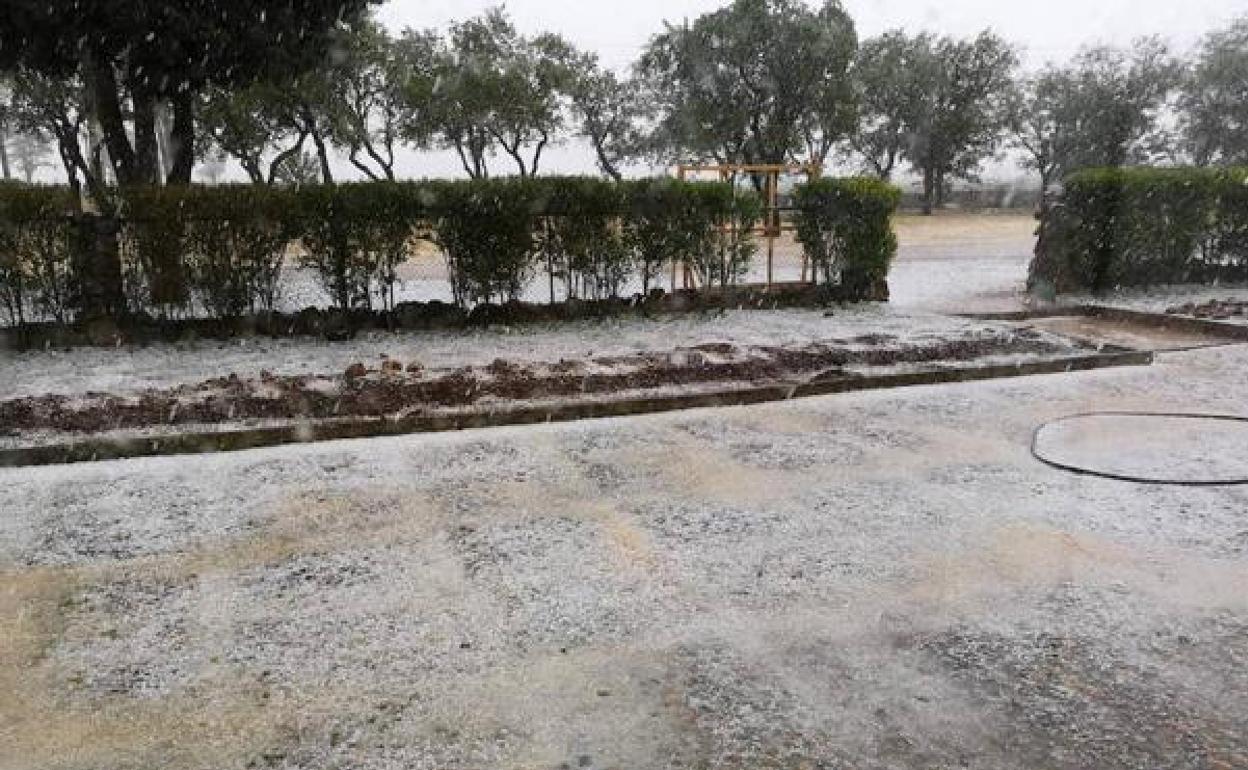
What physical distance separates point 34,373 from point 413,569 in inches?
214

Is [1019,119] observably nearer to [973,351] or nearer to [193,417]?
[973,351]

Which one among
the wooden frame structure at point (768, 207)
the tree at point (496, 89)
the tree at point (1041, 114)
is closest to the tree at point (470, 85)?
the tree at point (496, 89)

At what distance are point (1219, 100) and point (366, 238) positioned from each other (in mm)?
46690

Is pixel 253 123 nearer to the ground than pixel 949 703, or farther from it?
farther from it

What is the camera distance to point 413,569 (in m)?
3.58

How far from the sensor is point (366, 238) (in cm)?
875

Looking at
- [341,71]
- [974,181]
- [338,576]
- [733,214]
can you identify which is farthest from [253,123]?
[974,181]

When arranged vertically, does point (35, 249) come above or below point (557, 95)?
below

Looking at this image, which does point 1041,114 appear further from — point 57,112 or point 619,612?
point 619,612

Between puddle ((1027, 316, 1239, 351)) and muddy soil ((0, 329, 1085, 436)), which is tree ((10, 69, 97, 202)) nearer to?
muddy soil ((0, 329, 1085, 436))

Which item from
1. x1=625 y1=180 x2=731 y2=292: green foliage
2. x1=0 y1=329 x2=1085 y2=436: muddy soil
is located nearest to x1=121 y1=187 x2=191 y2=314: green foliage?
x1=0 y1=329 x2=1085 y2=436: muddy soil

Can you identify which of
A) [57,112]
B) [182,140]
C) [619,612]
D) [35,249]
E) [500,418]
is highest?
[57,112]

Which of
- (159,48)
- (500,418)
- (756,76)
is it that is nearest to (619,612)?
(500,418)

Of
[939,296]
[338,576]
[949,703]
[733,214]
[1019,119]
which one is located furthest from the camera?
[1019,119]
